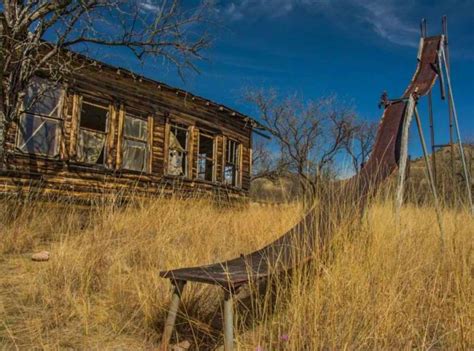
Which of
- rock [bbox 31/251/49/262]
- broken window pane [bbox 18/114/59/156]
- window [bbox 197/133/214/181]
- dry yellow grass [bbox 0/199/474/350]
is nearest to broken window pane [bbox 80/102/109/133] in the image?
broken window pane [bbox 18/114/59/156]

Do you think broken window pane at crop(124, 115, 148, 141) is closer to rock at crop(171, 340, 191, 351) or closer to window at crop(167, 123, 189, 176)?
window at crop(167, 123, 189, 176)

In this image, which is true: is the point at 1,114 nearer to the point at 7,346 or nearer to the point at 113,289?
the point at 113,289

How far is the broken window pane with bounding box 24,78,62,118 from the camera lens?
27.1ft

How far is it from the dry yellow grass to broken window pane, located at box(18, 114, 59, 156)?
4471 mm

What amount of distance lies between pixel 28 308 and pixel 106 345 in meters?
0.84

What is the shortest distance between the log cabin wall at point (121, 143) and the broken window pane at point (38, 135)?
0.34ft

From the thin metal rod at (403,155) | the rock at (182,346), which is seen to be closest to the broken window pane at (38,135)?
the rock at (182,346)

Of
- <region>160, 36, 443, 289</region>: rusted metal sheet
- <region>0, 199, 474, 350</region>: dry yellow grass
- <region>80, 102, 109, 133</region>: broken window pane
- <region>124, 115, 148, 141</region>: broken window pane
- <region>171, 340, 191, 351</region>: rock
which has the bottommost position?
<region>171, 340, 191, 351</region>: rock

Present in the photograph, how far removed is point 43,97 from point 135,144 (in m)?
2.73

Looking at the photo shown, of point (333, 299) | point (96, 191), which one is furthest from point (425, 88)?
point (96, 191)

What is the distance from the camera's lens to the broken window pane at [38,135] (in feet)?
26.8

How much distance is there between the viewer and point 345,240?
112 inches

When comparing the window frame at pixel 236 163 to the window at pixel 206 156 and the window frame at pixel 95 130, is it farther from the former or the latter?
the window frame at pixel 95 130

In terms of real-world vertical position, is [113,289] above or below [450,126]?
below
